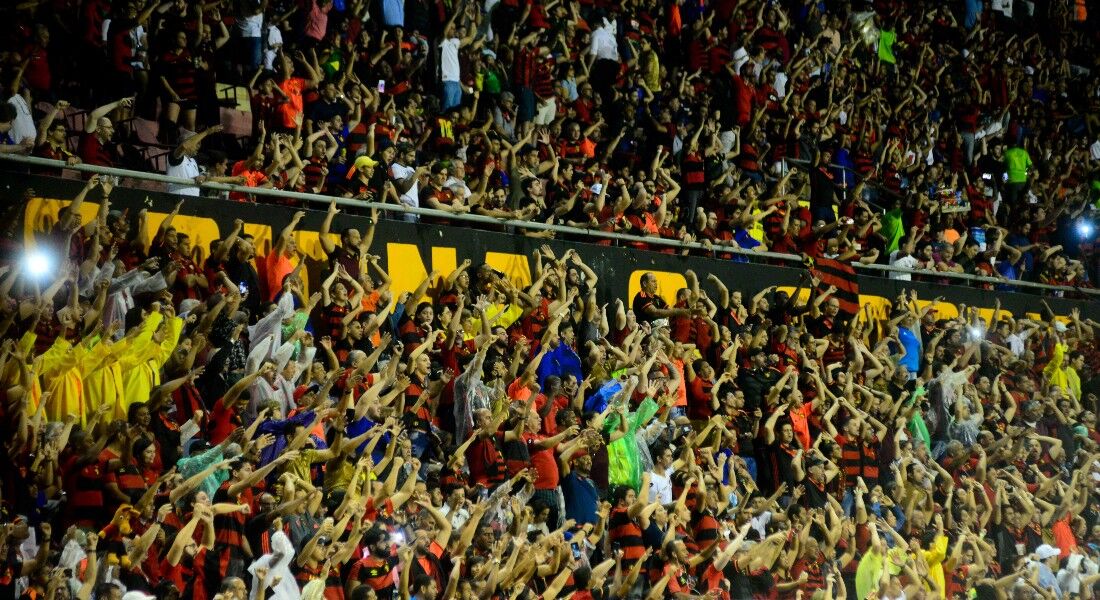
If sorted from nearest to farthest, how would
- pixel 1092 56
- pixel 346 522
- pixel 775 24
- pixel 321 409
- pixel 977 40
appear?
pixel 346 522 → pixel 321 409 → pixel 775 24 → pixel 977 40 → pixel 1092 56

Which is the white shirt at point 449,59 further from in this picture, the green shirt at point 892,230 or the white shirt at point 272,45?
the green shirt at point 892,230

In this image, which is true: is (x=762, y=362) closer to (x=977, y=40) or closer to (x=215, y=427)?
(x=215, y=427)

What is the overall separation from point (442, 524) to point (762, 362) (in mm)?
4907

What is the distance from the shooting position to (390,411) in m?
11.5

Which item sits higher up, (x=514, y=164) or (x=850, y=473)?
(x=514, y=164)

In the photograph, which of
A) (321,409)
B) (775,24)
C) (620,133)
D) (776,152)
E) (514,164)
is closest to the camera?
(321,409)

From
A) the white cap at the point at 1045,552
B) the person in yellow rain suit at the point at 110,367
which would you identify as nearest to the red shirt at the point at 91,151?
the person in yellow rain suit at the point at 110,367

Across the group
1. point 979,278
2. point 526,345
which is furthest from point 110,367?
point 979,278

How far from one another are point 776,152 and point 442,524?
8.26 meters

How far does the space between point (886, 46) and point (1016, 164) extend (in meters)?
2.41

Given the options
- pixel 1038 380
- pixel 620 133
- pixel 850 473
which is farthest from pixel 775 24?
pixel 850 473

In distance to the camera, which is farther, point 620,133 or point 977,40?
point 977,40

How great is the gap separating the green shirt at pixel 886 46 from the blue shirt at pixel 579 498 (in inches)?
409

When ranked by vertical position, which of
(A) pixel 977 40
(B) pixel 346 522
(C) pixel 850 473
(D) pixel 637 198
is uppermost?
(A) pixel 977 40
